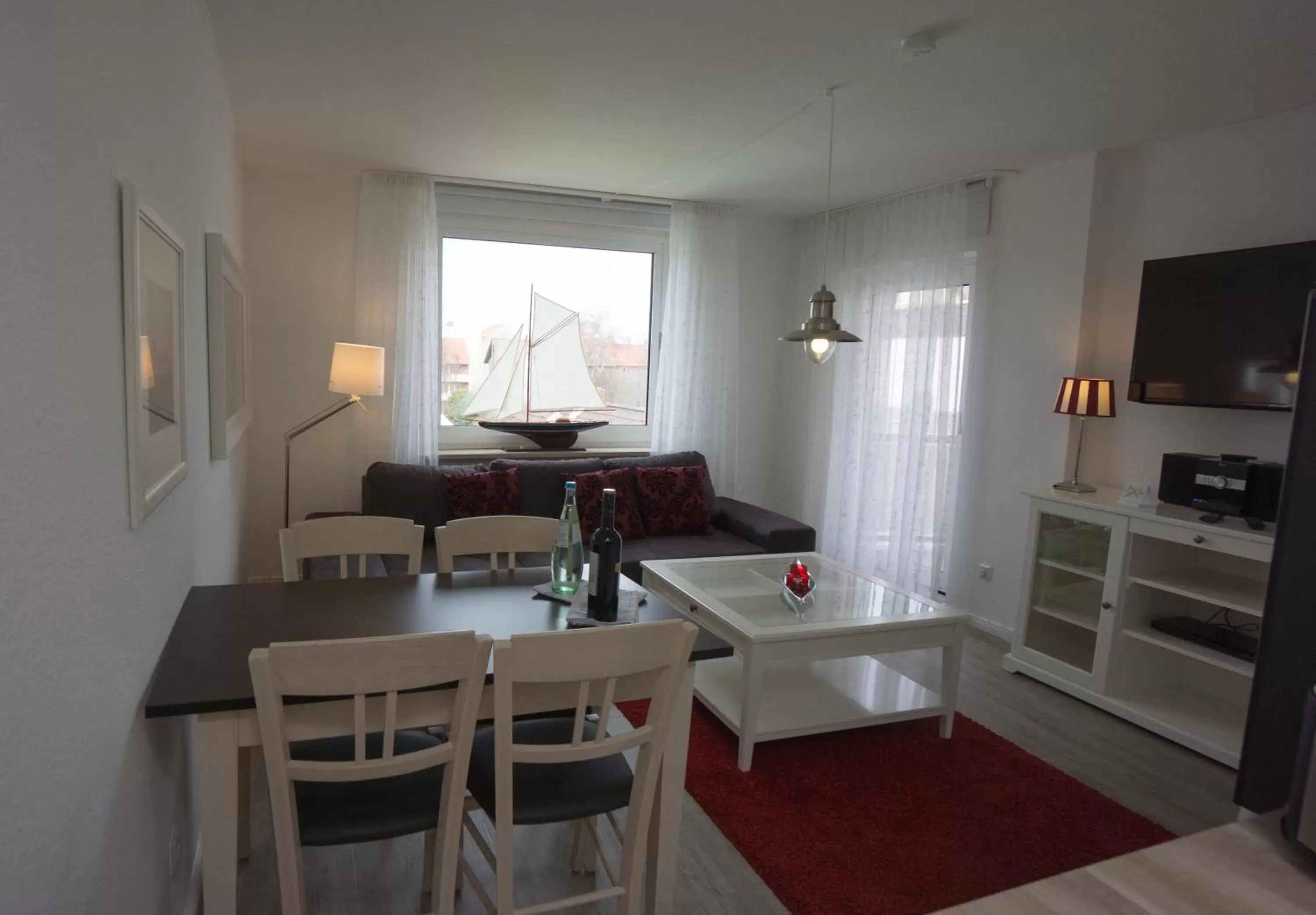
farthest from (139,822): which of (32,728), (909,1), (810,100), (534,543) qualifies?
(810,100)

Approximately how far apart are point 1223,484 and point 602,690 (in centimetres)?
261

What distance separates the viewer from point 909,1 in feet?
7.27

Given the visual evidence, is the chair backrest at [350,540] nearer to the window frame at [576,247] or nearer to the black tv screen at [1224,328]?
the window frame at [576,247]

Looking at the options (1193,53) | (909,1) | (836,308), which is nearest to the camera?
(909,1)

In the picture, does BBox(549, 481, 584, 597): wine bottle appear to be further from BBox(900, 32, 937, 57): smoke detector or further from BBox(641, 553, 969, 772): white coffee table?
BBox(900, 32, 937, 57): smoke detector

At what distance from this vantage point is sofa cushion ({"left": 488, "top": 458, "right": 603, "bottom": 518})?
4.52 metres

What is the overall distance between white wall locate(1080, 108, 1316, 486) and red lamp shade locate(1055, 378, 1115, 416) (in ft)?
0.69

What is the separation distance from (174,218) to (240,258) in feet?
7.13

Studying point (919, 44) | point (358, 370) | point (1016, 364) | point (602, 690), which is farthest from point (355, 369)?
point (1016, 364)

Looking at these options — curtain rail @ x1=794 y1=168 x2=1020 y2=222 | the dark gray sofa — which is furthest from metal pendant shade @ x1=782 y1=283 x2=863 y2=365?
curtain rail @ x1=794 y1=168 x2=1020 y2=222

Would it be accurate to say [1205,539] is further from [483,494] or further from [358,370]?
[358,370]

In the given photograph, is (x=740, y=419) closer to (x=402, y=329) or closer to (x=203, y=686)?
(x=402, y=329)

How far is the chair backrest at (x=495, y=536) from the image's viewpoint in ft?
8.12

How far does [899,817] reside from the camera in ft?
8.34
